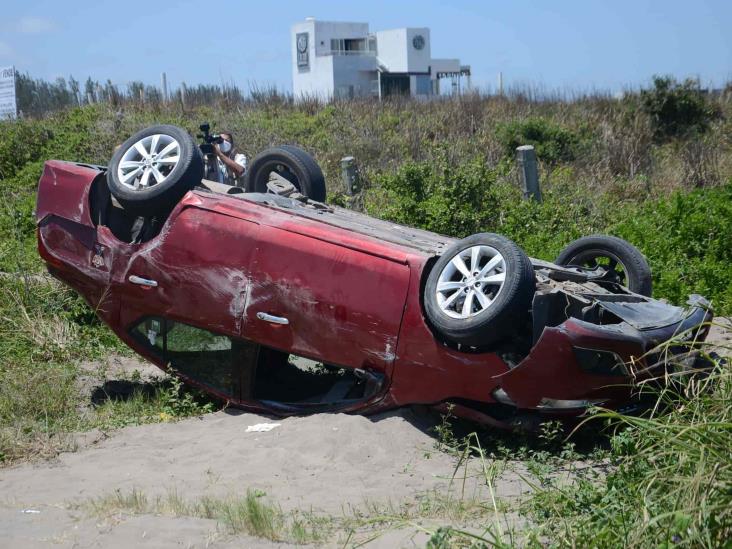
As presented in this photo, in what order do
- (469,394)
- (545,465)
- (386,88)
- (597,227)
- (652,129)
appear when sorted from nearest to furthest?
(545,465) < (469,394) < (597,227) < (652,129) < (386,88)

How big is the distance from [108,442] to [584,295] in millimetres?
3544

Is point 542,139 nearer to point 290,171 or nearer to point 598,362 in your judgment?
point 290,171

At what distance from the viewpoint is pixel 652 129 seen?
2138 cm

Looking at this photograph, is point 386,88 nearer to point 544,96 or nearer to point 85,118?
point 544,96

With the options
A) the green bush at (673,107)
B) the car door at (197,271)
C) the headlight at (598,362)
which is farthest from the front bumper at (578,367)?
the green bush at (673,107)

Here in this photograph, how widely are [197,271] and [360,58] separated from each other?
4816 centimetres

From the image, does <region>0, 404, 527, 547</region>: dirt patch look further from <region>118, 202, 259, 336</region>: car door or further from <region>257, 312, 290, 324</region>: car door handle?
<region>118, 202, 259, 336</region>: car door

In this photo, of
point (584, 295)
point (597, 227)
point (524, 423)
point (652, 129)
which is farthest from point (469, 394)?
point (652, 129)

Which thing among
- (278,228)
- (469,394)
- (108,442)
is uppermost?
(278,228)

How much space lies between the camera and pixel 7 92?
25328 millimetres

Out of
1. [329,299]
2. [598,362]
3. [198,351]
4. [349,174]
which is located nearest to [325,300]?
[329,299]

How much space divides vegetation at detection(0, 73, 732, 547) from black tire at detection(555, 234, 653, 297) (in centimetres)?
118

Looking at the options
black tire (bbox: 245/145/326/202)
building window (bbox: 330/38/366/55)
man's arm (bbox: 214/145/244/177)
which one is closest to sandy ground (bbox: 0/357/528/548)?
black tire (bbox: 245/145/326/202)

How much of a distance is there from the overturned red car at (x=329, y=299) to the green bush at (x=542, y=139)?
11241 mm
